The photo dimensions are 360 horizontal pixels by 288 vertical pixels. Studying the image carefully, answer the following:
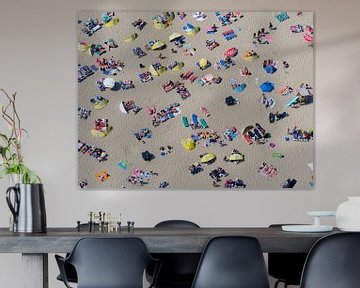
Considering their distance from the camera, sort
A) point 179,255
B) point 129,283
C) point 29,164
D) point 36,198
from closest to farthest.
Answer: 1. point 129,283
2. point 36,198
3. point 179,255
4. point 29,164

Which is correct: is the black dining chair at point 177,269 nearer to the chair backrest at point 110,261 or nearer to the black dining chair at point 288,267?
the black dining chair at point 288,267

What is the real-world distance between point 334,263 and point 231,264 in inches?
19.6

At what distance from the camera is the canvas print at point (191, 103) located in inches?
225

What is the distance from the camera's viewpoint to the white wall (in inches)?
224

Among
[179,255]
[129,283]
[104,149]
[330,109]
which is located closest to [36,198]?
[129,283]

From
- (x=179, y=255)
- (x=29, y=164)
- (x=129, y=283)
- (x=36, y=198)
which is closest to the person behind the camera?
(x=129, y=283)

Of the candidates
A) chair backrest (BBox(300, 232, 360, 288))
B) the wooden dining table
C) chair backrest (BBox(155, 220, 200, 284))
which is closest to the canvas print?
chair backrest (BBox(155, 220, 200, 284))

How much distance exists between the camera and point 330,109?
581 centimetres

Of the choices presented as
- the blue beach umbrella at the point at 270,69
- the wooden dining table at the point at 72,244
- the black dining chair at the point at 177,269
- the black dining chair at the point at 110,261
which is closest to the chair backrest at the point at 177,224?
the black dining chair at the point at 177,269

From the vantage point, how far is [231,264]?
11.8 ft

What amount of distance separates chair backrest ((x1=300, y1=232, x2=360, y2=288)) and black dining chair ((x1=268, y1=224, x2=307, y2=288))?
3.49 feet

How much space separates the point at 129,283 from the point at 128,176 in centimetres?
220

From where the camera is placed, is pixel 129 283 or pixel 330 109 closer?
pixel 129 283

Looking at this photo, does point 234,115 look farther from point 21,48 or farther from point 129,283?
point 129,283
